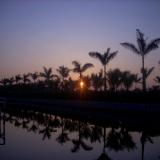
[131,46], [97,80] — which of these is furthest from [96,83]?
[131,46]

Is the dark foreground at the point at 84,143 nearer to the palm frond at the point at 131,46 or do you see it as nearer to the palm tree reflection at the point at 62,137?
the palm tree reflection at the point at 62,137

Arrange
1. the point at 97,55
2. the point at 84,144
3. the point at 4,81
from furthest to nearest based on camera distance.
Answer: the point at 4,81
the point at 97,55
the point at 84,144

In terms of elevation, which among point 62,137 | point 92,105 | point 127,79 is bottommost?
point 62,137

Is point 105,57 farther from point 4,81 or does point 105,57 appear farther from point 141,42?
point 4,81

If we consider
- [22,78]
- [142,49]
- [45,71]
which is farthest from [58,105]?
[22,78]

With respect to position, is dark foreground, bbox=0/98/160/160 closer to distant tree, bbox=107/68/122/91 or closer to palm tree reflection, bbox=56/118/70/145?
palm tree reflection, bbox=56/118/70/145

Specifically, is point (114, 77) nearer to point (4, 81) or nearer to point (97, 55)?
point (97, 55)

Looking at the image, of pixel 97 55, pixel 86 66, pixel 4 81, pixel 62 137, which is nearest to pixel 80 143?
pixel 62 137

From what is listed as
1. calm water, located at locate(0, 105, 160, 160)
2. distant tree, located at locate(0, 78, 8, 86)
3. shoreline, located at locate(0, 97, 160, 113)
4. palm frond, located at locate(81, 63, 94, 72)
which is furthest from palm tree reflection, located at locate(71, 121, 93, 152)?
distant tree, located at locate(0, 78, 8, 86)

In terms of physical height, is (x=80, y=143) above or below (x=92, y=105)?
below

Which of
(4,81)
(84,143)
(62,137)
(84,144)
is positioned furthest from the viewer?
(4,81)

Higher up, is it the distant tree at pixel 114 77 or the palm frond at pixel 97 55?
the palm frond at pixel 97 55

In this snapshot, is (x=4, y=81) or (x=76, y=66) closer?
(x=76, y=66)

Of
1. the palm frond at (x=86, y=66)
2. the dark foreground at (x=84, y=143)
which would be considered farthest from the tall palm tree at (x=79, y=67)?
the dark foreground at (x=84, y=143)
